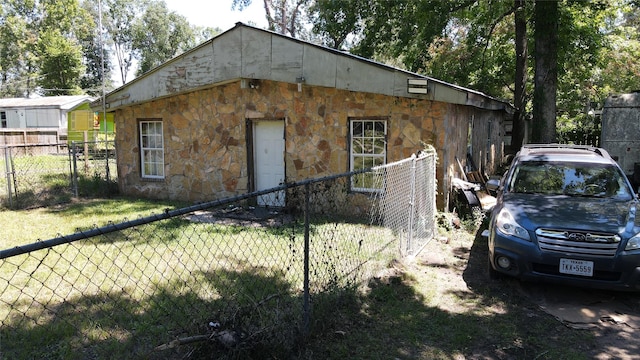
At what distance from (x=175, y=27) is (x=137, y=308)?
185 feet

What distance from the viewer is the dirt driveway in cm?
411

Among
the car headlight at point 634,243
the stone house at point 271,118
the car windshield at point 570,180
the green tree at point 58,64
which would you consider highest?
the green tree at point 58,64

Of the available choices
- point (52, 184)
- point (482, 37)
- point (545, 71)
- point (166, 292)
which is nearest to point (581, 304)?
point (166, 292)

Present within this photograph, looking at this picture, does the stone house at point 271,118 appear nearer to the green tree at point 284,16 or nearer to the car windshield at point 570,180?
the car windshield at point 570,180

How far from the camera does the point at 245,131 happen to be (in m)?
10.8

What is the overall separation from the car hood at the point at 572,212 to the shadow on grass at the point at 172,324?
3.01 meters

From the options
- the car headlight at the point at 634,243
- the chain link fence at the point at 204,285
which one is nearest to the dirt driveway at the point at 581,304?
the car headlight at the point at 634,243

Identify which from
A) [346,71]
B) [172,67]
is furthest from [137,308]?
[172,67]

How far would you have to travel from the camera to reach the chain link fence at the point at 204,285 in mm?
3441

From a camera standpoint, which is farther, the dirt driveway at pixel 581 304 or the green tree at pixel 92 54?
the green tree at pixel 92 54

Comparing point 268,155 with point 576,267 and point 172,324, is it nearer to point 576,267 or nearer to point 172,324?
point 172,324

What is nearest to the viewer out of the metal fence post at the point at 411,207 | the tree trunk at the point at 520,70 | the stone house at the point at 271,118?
the metal fence post at the point at 411,207

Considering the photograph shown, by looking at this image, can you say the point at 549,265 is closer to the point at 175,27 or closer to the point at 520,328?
the point at 520,328

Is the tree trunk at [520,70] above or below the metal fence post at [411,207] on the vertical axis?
above
